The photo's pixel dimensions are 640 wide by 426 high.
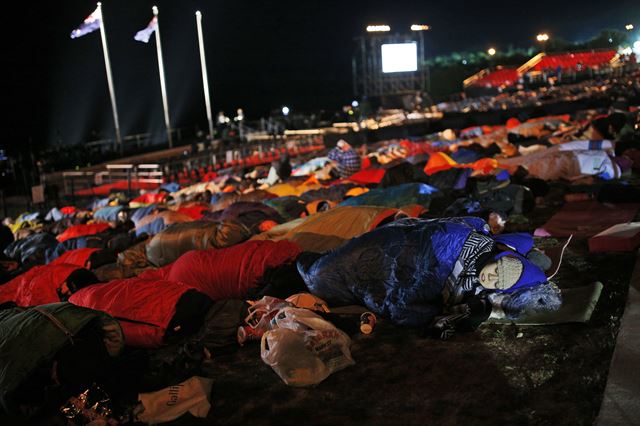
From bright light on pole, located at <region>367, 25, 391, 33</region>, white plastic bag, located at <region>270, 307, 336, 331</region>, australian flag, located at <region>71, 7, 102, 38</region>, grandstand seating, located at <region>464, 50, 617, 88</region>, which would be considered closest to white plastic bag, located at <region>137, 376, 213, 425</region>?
white plastic bag, located at <region>270, 307, 336, 331</region>

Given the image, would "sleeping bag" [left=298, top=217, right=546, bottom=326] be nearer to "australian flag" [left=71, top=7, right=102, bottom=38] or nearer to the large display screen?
"australian flag" [left=71, top=7, right=102, bottom=38]

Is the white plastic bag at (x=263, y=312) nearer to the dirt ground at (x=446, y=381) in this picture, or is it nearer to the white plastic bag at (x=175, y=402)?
the dirt ground at (x=446, y=381)

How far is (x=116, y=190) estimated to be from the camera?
1994cm

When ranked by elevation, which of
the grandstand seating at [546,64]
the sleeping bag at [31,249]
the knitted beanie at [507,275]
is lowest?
the sleeping bag at [31,249]

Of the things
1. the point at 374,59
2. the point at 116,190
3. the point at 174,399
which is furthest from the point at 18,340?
the point at 374,59

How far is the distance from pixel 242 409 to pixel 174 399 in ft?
1.46

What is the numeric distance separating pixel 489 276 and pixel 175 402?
2479 mm

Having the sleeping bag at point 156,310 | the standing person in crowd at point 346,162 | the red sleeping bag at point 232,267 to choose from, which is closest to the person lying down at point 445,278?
the red sleeping bag at point 232,267

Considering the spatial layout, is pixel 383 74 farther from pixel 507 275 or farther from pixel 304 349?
pixel 304 349

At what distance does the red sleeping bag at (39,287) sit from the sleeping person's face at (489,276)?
13.7 ft

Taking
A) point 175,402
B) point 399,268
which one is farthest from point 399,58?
point 175,402

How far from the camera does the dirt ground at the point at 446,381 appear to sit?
11.8 feet

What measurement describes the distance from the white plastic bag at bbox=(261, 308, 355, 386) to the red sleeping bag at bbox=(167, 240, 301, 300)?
→ 3.80ft

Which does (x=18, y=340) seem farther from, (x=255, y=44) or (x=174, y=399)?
(x=255, y=44)
